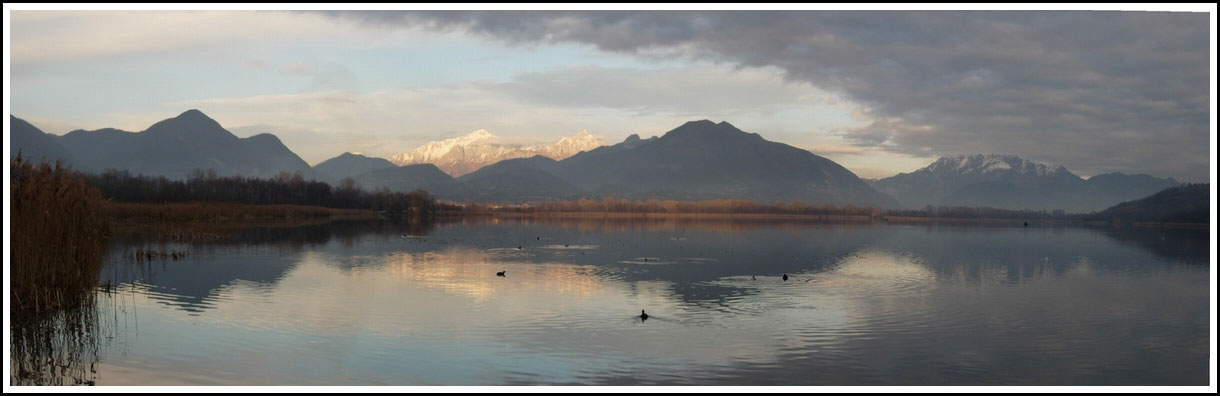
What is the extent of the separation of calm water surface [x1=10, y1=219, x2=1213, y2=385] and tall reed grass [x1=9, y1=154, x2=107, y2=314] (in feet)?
3.29

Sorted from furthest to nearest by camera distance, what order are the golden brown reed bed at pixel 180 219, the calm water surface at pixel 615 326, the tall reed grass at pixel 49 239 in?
the golden brown reed bed at pixel 180 219
the tall reed grass at pixel 49 239
the calm water surface at pixel 615 326

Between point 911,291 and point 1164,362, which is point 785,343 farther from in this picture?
point 911,291

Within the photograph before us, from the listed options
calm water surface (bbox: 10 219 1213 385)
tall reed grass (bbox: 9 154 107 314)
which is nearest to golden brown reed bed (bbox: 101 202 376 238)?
calm water surface (bbox: 10 219 1213 385)

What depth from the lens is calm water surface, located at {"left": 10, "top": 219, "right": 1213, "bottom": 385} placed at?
692 inches

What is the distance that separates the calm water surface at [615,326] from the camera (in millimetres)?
17578

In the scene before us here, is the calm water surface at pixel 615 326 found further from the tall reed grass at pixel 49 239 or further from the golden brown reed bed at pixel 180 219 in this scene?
the golden brown reed bed at pixel 180 219

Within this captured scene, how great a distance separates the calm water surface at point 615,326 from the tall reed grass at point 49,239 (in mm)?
1002

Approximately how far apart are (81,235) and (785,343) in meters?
18.8

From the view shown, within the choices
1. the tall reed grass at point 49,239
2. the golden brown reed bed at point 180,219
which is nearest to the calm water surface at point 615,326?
the tall reed grass at point 49,239

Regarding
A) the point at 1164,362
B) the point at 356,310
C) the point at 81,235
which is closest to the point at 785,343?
the point at 1164,362

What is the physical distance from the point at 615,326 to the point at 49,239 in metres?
14.9

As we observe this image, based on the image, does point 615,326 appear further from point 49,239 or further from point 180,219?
point 180,219

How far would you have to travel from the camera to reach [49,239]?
20281 mm

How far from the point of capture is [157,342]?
19.8m
